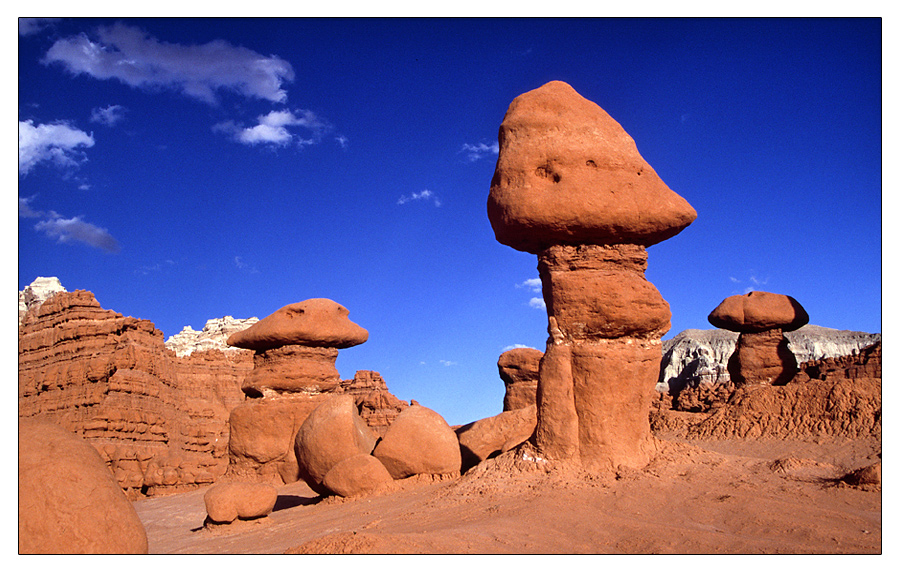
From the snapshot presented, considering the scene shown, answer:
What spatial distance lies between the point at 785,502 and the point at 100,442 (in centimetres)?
1857

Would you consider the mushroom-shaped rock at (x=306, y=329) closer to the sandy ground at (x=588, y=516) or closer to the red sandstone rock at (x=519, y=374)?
the red sandstone rock at (x=519, y=374)

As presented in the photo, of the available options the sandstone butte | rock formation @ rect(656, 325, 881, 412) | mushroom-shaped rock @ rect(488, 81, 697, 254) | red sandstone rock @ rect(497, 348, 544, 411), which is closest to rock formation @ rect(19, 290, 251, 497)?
the sandstone butte

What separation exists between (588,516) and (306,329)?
876 cm

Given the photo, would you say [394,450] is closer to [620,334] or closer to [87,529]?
[620,334]

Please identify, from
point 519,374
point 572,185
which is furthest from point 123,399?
point 572,185

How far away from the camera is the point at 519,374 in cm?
1638

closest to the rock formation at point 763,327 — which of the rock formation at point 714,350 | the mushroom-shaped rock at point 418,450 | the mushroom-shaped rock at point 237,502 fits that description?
the mushroom-shaped rock at point 418,450

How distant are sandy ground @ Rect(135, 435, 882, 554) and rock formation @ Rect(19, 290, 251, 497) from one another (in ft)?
33.7

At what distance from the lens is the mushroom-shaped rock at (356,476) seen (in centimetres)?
897

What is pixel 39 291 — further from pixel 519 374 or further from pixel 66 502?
pixel 66 502

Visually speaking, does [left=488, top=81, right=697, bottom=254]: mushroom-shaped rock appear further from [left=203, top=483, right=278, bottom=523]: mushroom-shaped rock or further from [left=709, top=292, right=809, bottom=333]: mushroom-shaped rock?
[left=709, top=292, right=809, bottom=333]: mushroom-shaped rock

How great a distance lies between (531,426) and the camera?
35.9 feet

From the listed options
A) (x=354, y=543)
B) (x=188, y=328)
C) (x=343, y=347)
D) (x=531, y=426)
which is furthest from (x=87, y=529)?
(x=188, y=328)

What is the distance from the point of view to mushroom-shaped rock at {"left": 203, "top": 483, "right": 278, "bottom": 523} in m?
7.93
